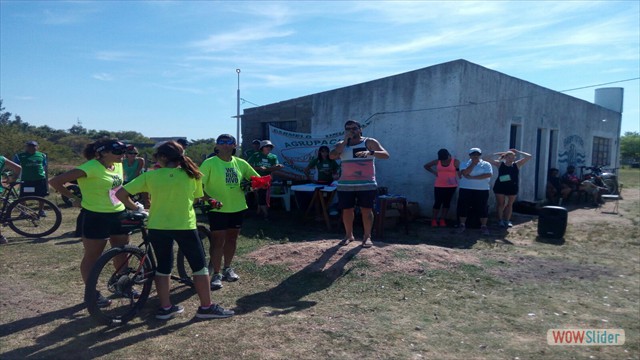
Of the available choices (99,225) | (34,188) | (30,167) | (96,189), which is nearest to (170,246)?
(99,225)

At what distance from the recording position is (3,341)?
385cm

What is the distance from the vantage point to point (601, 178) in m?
15.5

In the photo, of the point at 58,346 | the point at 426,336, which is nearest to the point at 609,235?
the point at 426,336

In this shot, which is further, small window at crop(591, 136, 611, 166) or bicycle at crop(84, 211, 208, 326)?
small window at crop(591, 136, 611, 166)

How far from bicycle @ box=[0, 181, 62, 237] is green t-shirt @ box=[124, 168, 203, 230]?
18.5 feet

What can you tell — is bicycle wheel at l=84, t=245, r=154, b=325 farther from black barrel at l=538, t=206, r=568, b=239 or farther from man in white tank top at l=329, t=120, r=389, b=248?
black barrel at l=538, t=206, r=568, b=239

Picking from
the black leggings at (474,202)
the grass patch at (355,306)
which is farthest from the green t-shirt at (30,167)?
the black leggings at (474,202)

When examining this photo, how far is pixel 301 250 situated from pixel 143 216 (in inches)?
97.9

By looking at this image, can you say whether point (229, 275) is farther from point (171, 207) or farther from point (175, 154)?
point (175, 154)

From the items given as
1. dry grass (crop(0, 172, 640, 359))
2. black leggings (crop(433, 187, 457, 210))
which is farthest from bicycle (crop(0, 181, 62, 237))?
black leggings (crop(433, 187, 457, 210))

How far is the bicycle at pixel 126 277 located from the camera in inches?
161

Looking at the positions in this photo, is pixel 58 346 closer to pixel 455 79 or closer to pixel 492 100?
pixel 455 79

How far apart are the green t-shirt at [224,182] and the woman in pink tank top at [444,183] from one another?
5.42m

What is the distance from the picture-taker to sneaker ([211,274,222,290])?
17.0 feet
